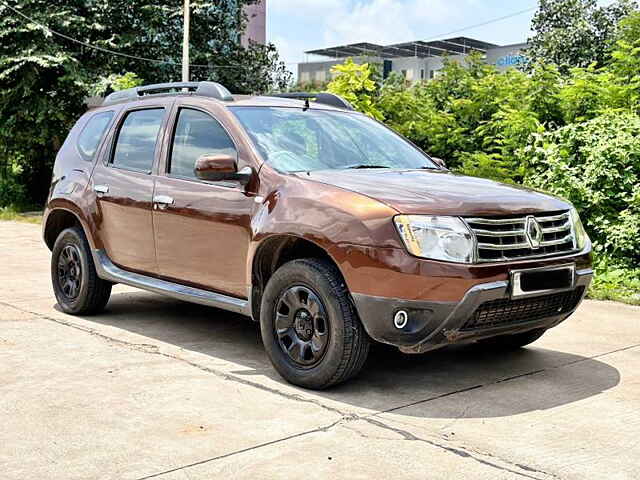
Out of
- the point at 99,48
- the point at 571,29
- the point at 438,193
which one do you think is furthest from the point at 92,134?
the point at 571,29

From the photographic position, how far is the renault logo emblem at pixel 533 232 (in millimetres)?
4812

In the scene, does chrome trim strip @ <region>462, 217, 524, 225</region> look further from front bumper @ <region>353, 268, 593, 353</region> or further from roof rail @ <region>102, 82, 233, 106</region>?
roof rail @ <region>102, 82, 233, 106</region>

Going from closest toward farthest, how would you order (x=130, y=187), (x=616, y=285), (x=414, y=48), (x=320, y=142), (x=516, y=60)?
(x=320, y=142) → (x=130, y=187) → (x=616, y=285) → (x=516, y=60) → (x=414, y=48)

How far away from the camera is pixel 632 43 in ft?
33.9

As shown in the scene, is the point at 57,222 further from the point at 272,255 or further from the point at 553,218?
the point at 553,218

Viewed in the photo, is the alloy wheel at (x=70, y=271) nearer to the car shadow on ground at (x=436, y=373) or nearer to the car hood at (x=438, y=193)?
the car shadow on ground at (x=436, y=373)

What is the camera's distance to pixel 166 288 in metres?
6.00

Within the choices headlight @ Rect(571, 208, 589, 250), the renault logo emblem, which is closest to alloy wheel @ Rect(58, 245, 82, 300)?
the renault logo emblem

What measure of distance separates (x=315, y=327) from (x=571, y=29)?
37361 millimetres

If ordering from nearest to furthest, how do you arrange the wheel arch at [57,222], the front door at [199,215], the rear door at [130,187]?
the front door at [199,215]
the rear door at [130,187]
the wheel arch at [57,222]

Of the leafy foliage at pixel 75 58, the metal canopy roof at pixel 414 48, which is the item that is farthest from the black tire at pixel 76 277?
the metal canopy roof at pixel 414 48

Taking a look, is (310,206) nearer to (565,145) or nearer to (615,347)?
(615,347)

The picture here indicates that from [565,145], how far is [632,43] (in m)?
1.87

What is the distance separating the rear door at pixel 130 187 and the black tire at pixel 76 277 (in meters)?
0.31
